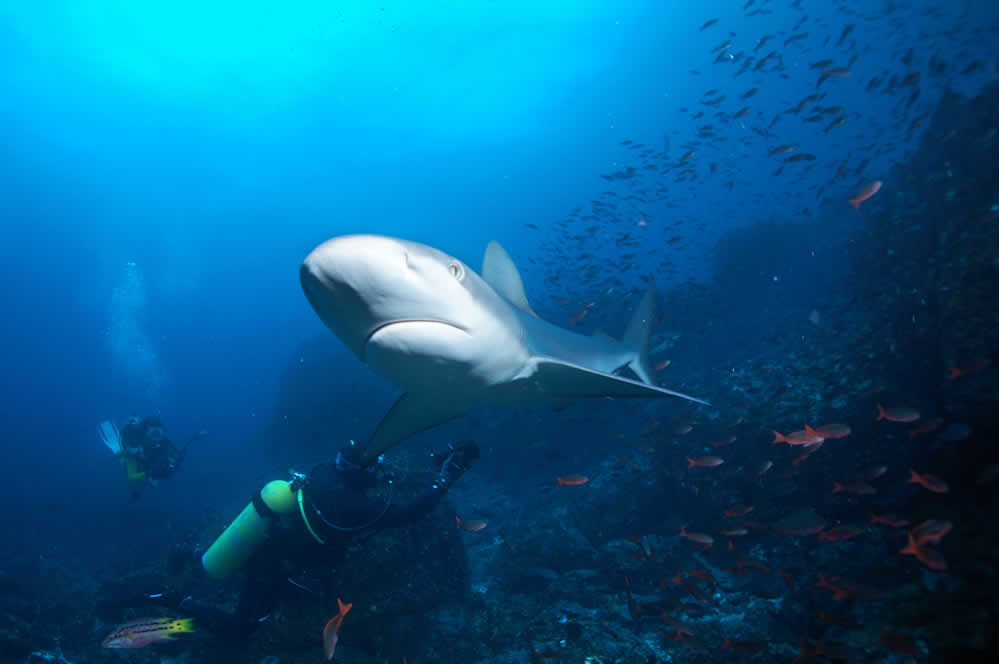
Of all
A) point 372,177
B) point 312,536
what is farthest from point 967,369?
point 372,177

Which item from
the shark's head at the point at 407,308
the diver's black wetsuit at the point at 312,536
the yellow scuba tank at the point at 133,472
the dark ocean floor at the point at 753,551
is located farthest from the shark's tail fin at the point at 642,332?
the yellow scuba tank at the point at 133,472

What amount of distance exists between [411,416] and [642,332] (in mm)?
3640

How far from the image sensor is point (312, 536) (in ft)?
14.7

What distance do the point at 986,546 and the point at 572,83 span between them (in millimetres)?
56836

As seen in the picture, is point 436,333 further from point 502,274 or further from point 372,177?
point 372,177

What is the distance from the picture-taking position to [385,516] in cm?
453

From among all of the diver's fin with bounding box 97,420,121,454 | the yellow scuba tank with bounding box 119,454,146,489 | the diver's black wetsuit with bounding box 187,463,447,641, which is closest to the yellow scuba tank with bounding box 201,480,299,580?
the diver's black wetsuit with bounding box 187,463,447,641

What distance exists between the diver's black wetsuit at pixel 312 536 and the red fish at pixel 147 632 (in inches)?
7.3

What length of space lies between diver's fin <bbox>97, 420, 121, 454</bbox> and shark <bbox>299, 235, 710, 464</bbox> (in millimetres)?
13317

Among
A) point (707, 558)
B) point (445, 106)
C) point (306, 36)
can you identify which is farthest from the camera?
point (445, 106)

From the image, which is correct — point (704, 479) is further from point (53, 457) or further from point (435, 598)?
point (53, 457)

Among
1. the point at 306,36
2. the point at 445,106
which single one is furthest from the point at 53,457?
the point at 445,106

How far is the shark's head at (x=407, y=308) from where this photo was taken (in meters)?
1.75

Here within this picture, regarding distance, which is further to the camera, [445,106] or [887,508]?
[445,106]
